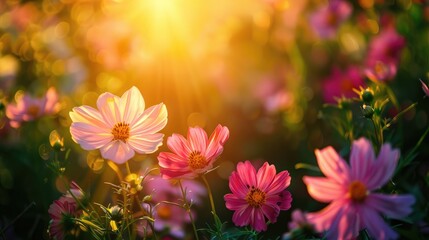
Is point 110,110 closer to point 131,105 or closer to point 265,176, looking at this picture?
point 131,105

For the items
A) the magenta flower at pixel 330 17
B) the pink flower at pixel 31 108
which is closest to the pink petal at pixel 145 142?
the pink flower at pixel 31 108

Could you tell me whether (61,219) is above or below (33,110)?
below

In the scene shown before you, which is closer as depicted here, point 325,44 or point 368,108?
point 368,108

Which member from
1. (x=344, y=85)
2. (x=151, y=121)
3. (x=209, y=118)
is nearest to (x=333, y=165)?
(x=151, y=121)

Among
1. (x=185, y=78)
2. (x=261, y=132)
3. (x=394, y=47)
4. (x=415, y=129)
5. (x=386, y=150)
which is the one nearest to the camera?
(x=386, y=150)

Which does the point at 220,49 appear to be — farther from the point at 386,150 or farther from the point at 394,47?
the point at 386,150

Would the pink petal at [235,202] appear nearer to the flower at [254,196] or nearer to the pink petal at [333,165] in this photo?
the flower at [254,196]

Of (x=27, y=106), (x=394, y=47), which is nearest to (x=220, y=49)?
(x=394, y=47)
